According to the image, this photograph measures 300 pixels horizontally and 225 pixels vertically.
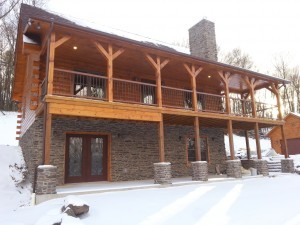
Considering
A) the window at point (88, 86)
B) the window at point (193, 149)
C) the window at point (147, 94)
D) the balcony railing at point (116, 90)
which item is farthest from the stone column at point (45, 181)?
the window at point (193, 149)

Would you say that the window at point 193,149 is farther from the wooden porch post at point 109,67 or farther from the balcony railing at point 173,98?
the wooden porch post at point 109,67

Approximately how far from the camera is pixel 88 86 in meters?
12.5

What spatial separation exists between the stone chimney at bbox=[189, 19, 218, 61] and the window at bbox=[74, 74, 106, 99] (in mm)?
8565

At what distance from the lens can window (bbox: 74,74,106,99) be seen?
12.3 m

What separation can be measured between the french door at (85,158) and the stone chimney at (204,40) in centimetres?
987

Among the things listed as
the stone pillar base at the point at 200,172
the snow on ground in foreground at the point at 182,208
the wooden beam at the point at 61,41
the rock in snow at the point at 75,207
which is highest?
the wooden beam at the point at 61,41

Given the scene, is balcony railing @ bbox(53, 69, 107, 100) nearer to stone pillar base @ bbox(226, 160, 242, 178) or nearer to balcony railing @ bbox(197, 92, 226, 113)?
balcony railing @ bbox(197, 92, 226, 113)

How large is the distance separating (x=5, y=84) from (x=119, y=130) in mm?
24452

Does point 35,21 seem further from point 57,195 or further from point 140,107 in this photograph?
point 57,195

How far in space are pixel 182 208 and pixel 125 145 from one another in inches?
248

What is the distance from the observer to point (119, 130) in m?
13.0

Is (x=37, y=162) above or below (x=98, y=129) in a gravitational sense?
below

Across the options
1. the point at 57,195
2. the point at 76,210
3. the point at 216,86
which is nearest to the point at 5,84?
the point at 216,86

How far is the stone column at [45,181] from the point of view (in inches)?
318
